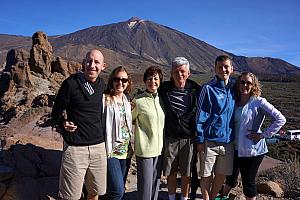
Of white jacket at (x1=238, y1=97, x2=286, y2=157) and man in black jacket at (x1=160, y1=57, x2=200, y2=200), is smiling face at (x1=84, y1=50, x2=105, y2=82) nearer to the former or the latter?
man in black jacket at (x1=160, y1=57, x2=200, y2=200)

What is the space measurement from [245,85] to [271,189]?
209 centimetres

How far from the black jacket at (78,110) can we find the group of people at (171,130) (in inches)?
0.5

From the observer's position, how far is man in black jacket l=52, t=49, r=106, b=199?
3.21 meters

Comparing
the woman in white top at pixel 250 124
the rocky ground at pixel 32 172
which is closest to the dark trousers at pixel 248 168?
the woman in white top at pixel 250 124

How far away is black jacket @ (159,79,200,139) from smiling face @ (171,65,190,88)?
0.07 metres

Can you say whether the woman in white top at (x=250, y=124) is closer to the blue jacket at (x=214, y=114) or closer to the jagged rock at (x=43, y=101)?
the blue jacket at (x=214, y=114)

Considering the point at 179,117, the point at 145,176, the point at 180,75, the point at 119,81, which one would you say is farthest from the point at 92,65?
the point at 145,176

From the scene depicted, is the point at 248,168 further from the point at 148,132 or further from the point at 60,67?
the point at 60,67

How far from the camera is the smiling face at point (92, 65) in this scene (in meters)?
3.27

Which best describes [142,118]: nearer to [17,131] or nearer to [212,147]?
[212,147]

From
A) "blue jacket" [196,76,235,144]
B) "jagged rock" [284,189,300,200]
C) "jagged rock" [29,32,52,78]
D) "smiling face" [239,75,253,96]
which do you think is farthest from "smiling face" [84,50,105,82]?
"jagged rock" [29,32,52,78]

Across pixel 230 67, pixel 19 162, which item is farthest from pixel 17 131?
pixel 230 67

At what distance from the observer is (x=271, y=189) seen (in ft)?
16.9

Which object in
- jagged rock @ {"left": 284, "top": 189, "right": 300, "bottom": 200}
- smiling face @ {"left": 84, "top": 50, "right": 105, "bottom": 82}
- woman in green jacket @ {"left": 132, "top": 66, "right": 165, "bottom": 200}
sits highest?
smiling face @ {"left": 84, "top": 50, "right": 105, "bottom": 82}
